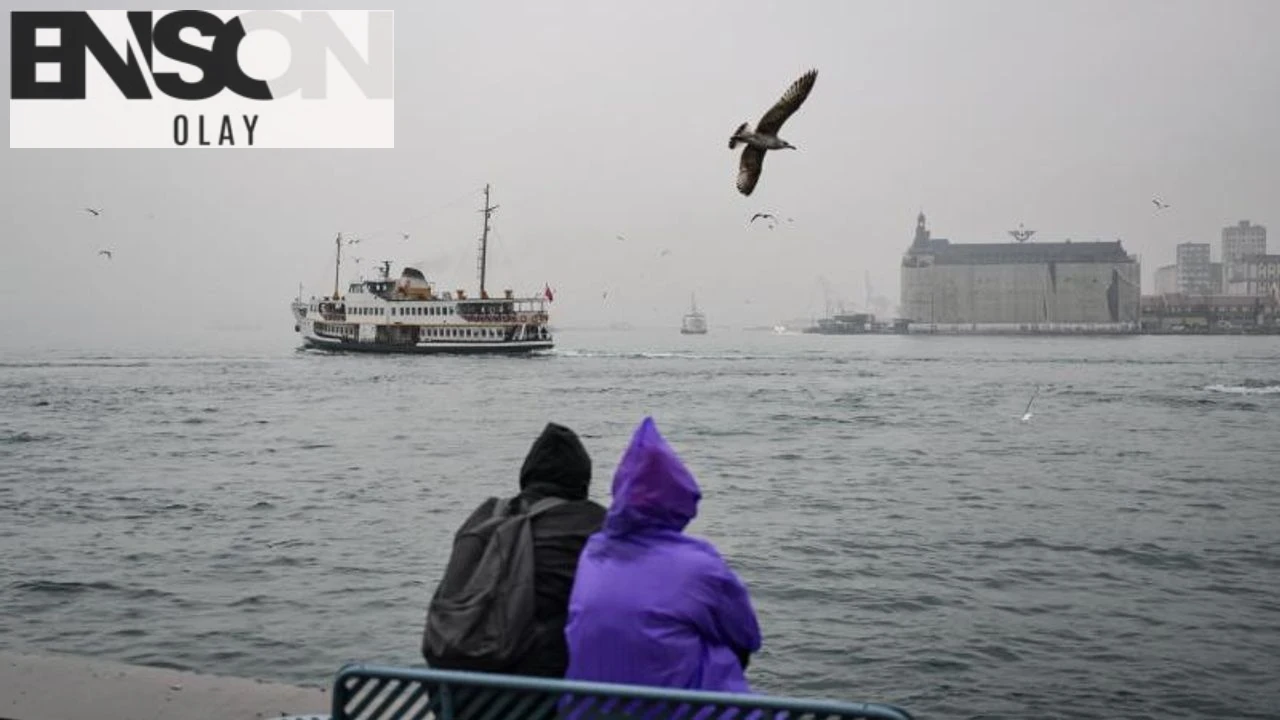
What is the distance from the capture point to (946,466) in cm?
2253

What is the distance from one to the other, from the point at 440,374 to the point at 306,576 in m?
50.0

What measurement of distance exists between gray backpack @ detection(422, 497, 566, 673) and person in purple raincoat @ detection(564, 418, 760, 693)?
176 millimetres

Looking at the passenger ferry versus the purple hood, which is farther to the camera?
the passenger ferry

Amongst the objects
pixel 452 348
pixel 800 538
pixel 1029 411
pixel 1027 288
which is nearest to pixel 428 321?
pixel 452 348

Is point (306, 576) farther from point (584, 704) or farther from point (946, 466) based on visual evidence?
point (946, 466)

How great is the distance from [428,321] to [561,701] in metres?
75.3

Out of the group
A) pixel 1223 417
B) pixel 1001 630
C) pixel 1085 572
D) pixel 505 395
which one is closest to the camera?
pixel 1001 630

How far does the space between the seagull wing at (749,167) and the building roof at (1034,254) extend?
183762 millimetres

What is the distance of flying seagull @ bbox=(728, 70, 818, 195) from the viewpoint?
7.27 m

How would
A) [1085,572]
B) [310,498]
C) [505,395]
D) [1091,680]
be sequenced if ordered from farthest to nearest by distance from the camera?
[505,395], [310,498], [1085,572], [1091,680]

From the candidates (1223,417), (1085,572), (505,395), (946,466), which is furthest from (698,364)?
(1085,572)

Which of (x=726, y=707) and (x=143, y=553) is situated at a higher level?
(x=726, y=707)

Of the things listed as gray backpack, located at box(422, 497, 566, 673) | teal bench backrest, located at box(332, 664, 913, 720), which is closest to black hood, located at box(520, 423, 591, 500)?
gray backpack, located at box(422, 497, 566, 673)

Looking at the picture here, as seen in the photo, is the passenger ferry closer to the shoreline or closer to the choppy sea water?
the choppy sea water
